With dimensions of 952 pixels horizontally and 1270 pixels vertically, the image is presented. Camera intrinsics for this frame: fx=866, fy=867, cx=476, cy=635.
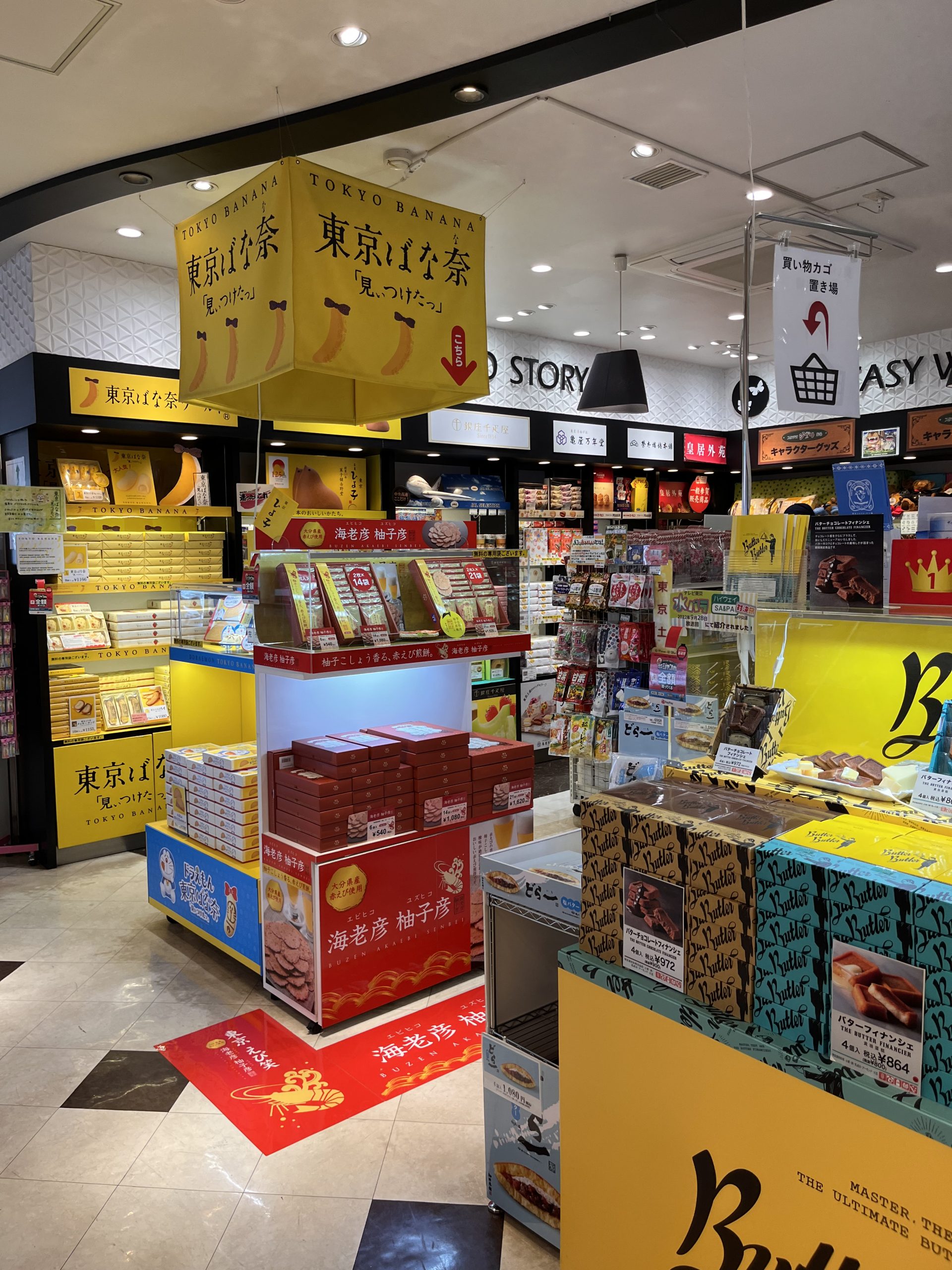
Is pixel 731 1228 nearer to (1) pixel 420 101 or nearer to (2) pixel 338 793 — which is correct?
(2) pixel 338 793

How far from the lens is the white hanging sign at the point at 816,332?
2740 millimetres

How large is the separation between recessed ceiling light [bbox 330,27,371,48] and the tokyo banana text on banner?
1.47 feet

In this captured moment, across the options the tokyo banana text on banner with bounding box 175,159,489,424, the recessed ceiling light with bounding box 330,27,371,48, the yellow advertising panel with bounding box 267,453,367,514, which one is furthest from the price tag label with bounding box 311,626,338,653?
the yellow advertising panel with bounding box 267,453,367,514

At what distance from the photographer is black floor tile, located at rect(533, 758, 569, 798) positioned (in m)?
6.75

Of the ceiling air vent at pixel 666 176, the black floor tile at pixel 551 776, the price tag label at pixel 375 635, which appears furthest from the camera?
the black floor tile at pixel 551 776

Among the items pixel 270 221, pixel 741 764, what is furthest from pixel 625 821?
pixel 270 221

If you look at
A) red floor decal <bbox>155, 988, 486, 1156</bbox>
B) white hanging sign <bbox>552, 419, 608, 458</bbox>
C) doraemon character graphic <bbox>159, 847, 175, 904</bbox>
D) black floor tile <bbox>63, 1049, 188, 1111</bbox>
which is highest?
white hanging sign <bbox>552, 419, 608, 458</bbox>

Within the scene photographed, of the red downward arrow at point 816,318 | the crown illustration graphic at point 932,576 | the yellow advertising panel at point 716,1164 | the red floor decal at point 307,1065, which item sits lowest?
the red floor decal at point 307,1065

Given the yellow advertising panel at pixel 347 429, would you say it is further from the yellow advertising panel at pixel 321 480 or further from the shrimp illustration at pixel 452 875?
the shrimp illustration at pixel 452 875

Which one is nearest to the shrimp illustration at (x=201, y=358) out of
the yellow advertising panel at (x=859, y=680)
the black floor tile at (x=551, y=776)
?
the yellow advertising panel at (x=859, y=680)

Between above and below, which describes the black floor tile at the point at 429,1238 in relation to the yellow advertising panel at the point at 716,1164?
below

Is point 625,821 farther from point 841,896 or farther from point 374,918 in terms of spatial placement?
point 374,918

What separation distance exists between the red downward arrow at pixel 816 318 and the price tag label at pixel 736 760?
1.58 metres

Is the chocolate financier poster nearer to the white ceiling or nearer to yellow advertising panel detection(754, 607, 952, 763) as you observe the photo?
yellow advertising panel detection(754, 607, 952, 763)
